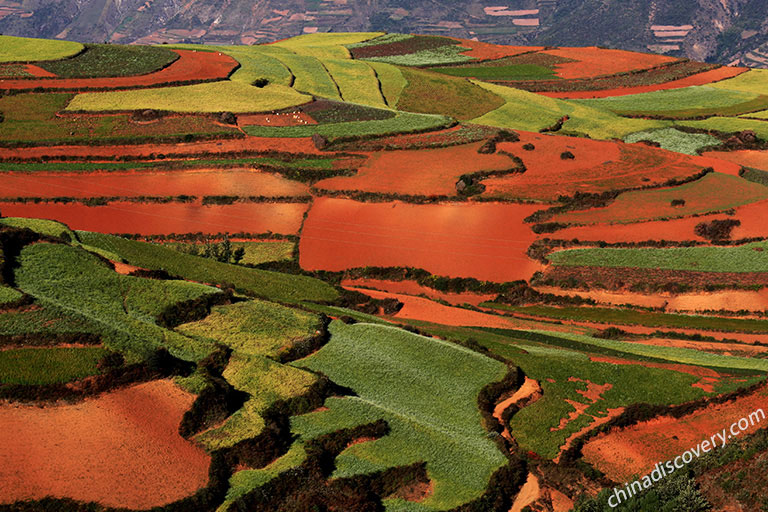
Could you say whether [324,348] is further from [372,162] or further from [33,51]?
[33,51]

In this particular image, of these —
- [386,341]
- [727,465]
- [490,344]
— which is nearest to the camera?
[727,465]

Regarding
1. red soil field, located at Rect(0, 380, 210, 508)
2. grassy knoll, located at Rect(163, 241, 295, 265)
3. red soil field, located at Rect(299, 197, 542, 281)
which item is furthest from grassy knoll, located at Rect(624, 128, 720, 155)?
red soil field, located at Rect(0, 380, 210, 508)

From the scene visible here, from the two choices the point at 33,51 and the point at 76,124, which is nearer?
the point at 76,124

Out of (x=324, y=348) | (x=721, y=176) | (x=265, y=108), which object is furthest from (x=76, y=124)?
(x=721, y=176)

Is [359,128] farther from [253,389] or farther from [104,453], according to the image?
[104,453]

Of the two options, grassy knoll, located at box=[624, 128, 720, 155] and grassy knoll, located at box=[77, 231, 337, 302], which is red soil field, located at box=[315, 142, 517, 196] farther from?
grassy knoll, located at box=[624, 128, 720, 155]

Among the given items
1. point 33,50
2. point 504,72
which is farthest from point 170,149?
point 504,72
